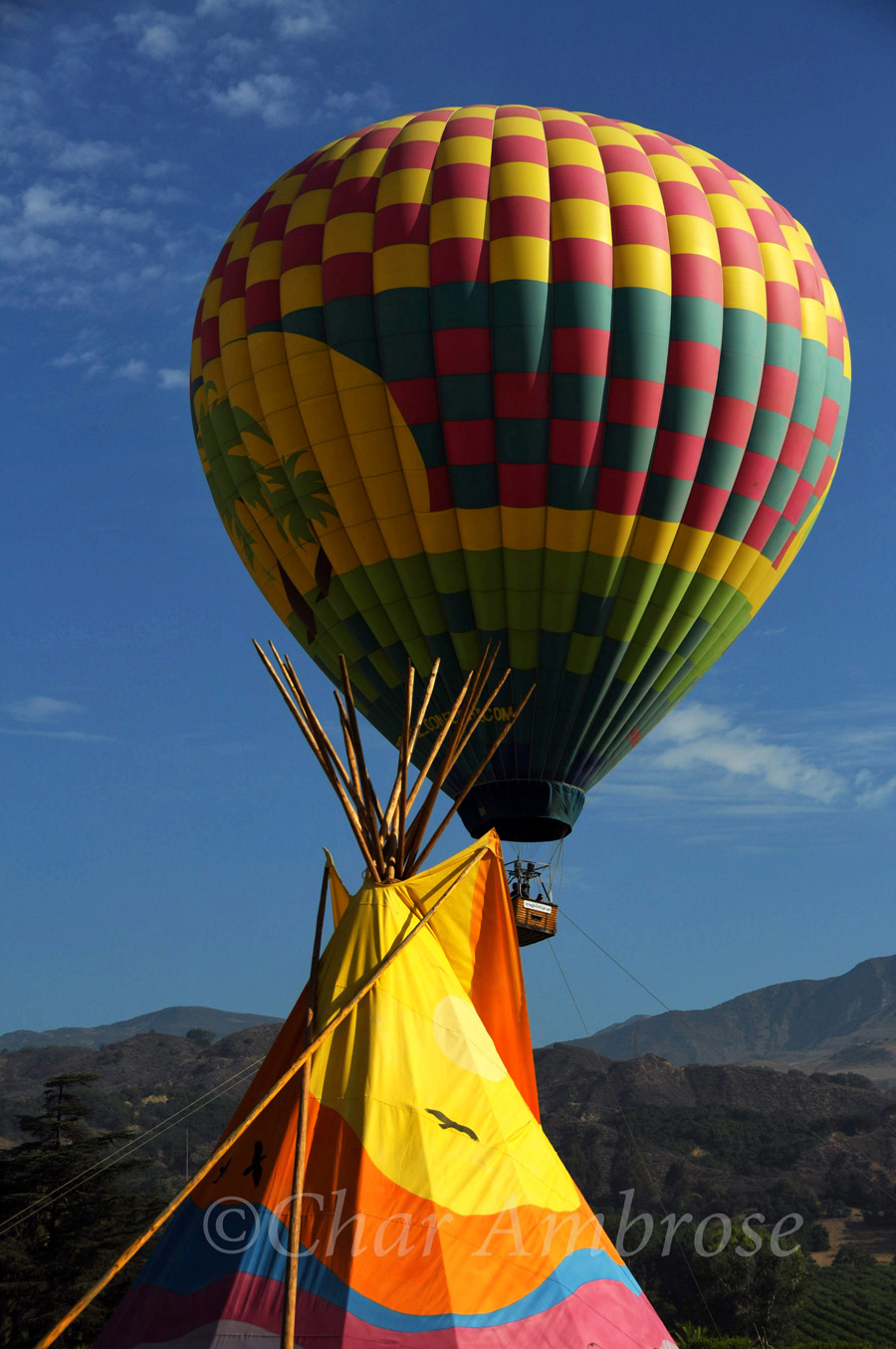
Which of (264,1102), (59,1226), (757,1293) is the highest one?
(264,1102)

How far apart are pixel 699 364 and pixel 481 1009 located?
32.9ft

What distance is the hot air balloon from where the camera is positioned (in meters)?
16.8

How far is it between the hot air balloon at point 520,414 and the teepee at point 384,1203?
22.3ft

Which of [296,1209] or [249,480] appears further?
[249,480]

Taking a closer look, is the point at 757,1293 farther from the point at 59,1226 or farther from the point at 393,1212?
the point at 393,1212

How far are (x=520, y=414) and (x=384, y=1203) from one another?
10.9 m

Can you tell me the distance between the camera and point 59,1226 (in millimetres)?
32500

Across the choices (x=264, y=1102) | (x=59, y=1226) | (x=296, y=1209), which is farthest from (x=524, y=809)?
(x=59, y=1226)

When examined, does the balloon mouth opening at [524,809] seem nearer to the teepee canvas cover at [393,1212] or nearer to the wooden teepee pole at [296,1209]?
the teepee canvas cover at [393,1212]

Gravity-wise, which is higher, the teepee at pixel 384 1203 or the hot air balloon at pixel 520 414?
the hot air balloon at pixel 520 414

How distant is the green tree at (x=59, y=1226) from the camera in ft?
97.9

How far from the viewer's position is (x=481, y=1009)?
1187cm

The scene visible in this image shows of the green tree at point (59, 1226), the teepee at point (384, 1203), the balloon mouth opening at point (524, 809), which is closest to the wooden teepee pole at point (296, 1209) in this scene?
the teepee at point (384, 1203)

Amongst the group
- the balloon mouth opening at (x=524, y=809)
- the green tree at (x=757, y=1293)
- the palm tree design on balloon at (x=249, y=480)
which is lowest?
the green tree at (x=757, y=1293)
